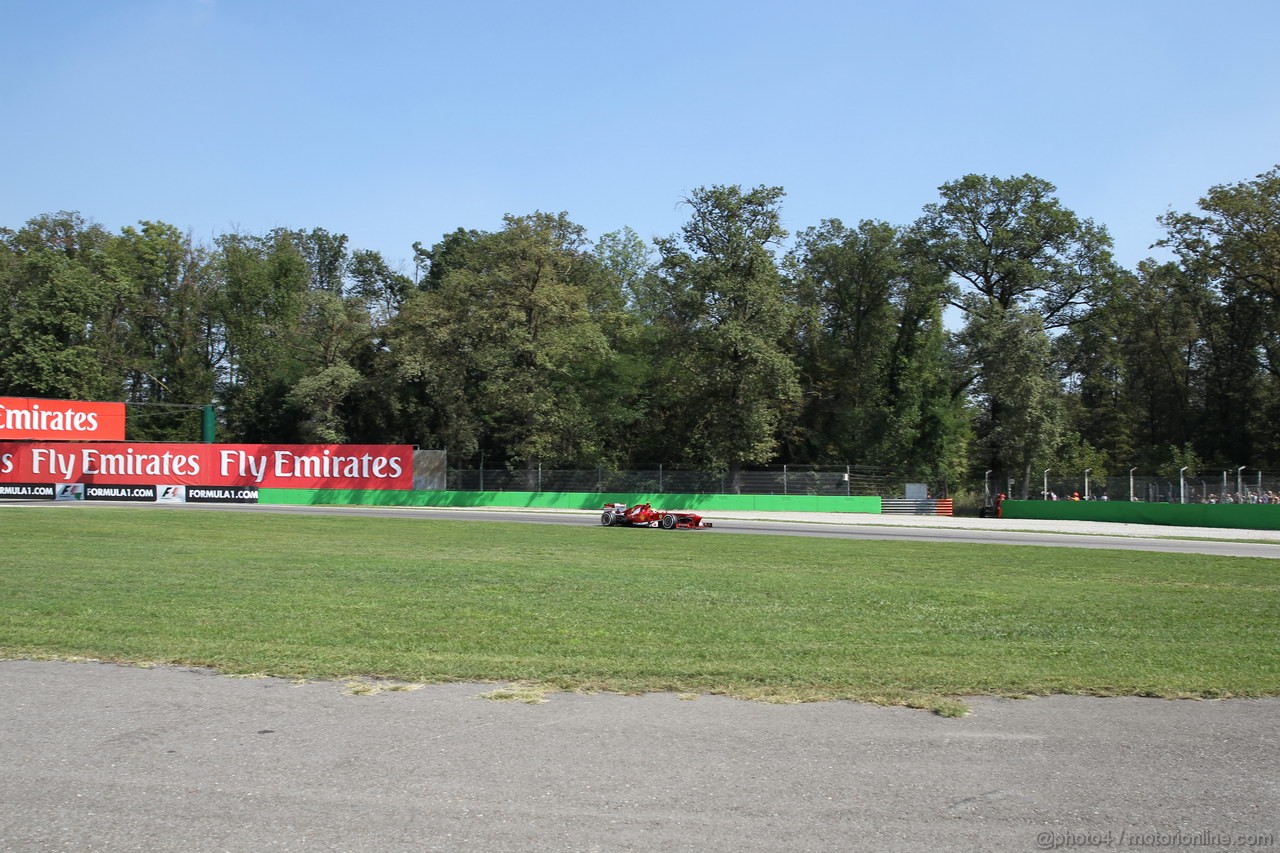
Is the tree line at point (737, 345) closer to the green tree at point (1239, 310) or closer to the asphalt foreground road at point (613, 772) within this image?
the green tree at point (1239, 310)

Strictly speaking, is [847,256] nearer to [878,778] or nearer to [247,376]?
[247,376]

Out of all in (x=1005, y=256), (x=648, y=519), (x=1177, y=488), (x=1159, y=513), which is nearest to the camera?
(x=648, y=519)

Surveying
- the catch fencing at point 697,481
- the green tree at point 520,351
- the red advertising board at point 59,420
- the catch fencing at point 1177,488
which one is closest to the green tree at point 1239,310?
the catch fencing at point 1177,488

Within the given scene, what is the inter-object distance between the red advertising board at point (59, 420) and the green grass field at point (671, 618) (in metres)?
35.3

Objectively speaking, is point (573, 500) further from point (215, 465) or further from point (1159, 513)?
point (1159, 513)

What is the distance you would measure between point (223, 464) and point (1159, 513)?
5143 cm

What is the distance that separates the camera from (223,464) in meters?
54.8

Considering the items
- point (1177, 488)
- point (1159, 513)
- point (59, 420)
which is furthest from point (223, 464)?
point (1177, 488)

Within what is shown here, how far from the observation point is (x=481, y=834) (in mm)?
4875

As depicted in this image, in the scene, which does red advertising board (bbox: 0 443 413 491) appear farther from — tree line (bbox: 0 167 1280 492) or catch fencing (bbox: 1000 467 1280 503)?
catch fencing (bbox: 1000 467 1280 503)

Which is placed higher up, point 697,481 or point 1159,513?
point 697,481

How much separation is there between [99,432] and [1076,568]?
5383cm

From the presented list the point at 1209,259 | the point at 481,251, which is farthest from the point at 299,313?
the point at 1209,259

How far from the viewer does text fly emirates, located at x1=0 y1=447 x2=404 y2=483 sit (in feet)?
176
